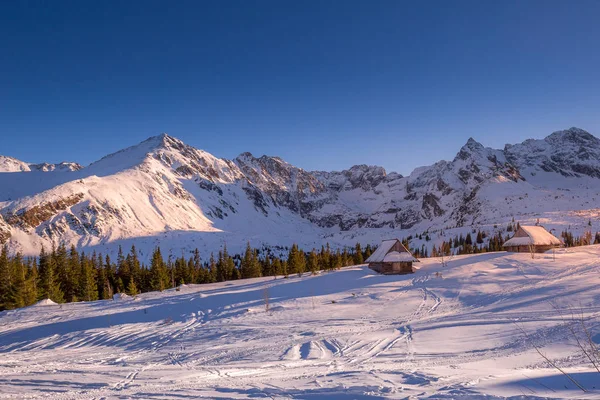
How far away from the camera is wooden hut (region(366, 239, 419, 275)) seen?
4384 cm

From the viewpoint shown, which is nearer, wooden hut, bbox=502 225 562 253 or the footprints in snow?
the footprints in snow

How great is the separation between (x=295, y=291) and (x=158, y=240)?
406 ft

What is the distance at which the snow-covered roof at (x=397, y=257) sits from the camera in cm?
4365

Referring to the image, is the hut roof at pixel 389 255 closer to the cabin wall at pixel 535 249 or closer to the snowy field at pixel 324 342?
the snowy field at pixel 324 342

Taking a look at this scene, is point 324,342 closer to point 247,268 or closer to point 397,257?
point 397,257

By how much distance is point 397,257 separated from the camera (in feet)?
144

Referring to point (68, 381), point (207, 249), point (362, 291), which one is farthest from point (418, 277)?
point (207, 249)

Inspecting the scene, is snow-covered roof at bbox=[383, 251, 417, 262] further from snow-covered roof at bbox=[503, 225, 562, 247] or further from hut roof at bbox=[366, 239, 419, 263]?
snow-covered roof at bbox=[503, 225, 562, 247]

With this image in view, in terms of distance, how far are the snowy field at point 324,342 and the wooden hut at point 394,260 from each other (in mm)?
5417

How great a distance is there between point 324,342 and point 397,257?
28.1 metres

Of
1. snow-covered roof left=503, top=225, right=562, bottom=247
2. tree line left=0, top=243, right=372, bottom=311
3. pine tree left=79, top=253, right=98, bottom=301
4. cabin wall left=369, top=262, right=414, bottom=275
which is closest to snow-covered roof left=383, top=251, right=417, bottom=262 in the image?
cabin wall left=369, top=262, right=414, bottom=275

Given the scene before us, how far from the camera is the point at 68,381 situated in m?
12.3

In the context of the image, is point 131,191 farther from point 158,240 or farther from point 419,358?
point 419,358

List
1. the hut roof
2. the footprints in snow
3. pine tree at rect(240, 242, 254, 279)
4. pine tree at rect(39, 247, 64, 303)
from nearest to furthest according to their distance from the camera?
the footprints in snow < the hut roof < pine tree at rect(39, 247, 64, 303) < pine tree at rect(240, 242, 254, 279)
